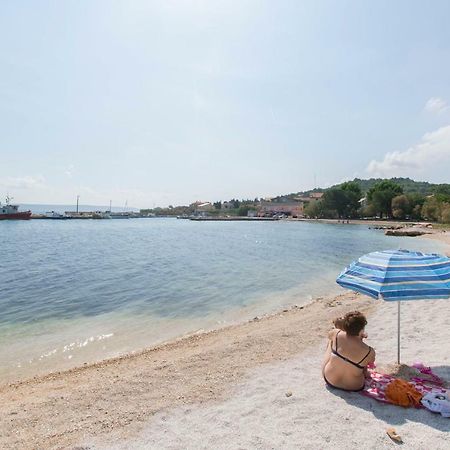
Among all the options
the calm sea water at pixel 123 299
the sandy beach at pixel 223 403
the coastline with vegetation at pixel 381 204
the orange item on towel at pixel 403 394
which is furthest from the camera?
the coastline with vegetation at pixel 381 204

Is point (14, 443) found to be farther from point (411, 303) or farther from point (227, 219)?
point (227, 219)

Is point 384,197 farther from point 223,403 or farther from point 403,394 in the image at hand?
point 223,403

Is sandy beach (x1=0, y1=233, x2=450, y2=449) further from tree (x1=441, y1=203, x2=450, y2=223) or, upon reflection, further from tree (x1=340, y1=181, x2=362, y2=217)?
tree (x1=340, y1=181, x2=362, y2=217)

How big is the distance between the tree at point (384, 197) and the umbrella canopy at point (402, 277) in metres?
115

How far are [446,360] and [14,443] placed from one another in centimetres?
770

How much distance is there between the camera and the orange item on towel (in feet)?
18.0

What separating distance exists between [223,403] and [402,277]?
3466mm

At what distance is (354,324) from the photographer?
5.80 meters

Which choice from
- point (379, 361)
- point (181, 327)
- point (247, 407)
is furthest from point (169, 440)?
point (181, 327)

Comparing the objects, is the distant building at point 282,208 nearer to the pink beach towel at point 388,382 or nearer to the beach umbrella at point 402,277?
the pink beach towel at point 388,382

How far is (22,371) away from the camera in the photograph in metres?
9.44

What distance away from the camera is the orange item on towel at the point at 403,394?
547 centimetres

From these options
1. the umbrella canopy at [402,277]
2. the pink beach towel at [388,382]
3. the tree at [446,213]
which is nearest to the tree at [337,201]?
the tree at [446,213]

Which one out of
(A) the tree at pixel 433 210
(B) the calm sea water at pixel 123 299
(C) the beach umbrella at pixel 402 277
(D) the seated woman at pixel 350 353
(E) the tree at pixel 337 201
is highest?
(E) the tree at pixel 337 201
